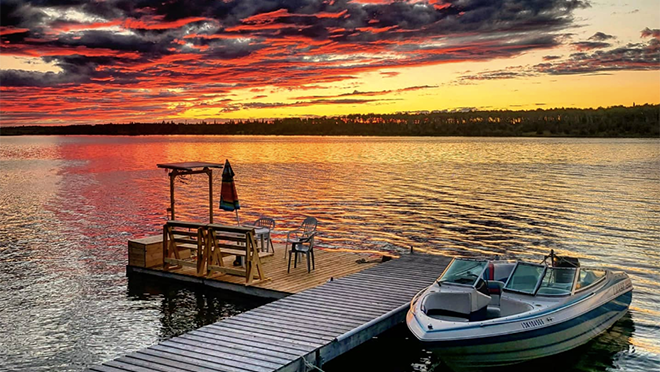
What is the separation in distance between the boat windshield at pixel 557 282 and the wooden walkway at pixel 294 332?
2548 mm

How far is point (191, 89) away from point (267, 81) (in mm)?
16015

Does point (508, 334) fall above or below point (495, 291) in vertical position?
below

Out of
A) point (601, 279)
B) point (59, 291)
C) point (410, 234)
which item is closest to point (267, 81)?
point (410, 234)

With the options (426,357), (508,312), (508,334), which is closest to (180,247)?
(426,357)

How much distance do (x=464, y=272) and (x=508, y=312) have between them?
3.30 ft

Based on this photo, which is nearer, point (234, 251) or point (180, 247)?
point (234, 251)

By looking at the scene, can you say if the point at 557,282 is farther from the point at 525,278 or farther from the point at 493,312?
the point at 493,312

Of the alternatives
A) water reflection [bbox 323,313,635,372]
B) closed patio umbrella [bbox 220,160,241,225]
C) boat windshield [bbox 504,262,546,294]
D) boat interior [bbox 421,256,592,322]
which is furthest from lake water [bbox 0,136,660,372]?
closed patio umbrella [bbox 220,160,241,225]

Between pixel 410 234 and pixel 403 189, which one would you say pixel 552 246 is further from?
pixel 403 189

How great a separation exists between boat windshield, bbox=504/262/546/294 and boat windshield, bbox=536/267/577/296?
111 mm

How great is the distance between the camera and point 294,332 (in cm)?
955

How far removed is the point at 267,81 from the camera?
7181 centimetres

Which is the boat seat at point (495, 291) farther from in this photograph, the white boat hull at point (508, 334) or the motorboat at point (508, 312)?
the white boat hull at point (508, 334)

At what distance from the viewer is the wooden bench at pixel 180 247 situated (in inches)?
572
